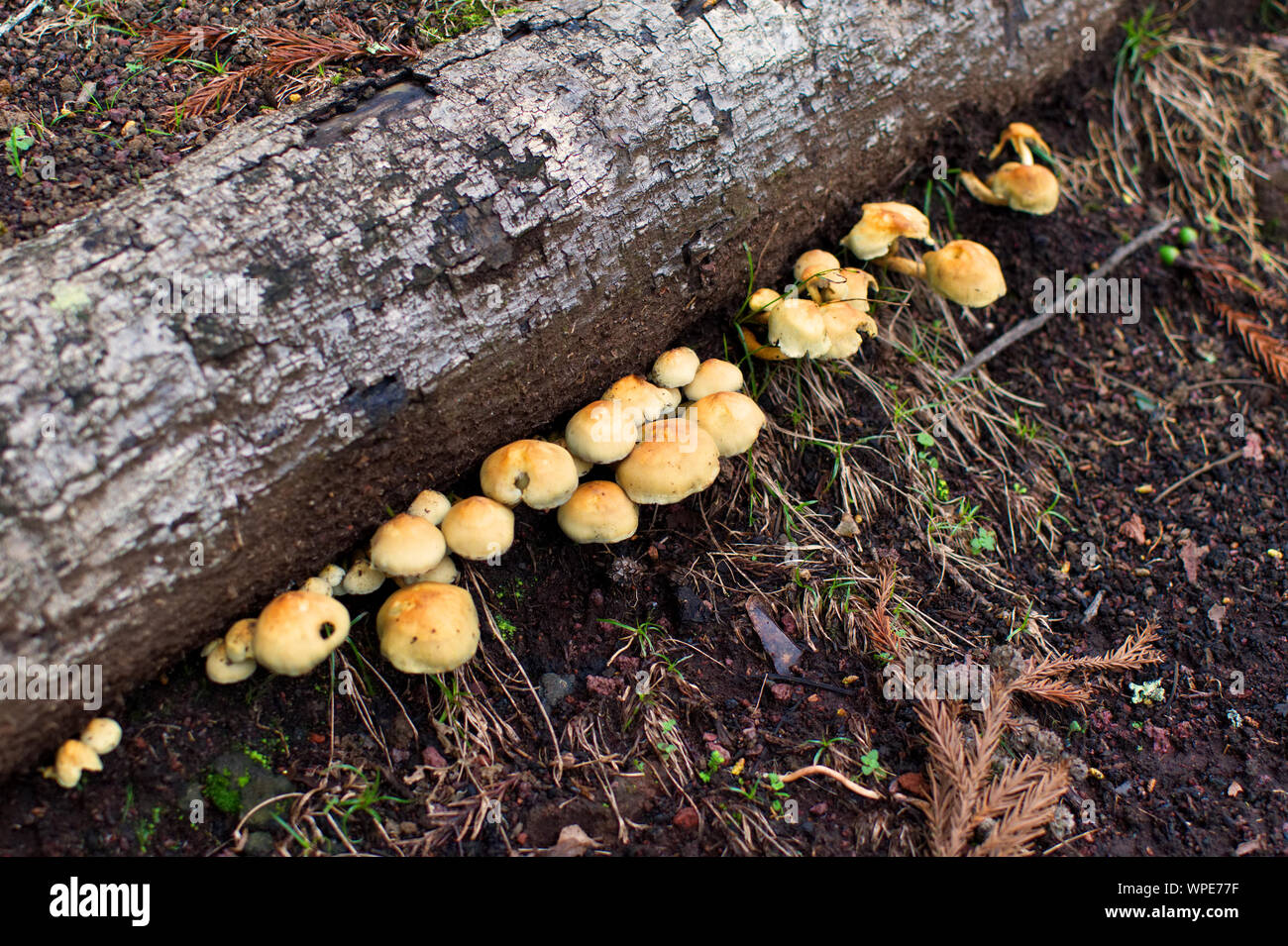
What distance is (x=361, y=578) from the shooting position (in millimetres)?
3238

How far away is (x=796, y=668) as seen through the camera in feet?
11.5

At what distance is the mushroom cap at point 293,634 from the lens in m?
2.87

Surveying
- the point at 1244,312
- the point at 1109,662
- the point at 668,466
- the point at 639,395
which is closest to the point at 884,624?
the point at 1109,662

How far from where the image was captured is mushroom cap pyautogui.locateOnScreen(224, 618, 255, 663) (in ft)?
9.73

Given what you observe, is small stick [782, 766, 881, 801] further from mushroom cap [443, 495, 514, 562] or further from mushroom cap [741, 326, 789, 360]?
mushroom cap [741, 326, 789, 360]

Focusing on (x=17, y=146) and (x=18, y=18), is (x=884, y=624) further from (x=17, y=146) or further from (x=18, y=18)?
(x=18, y=18)

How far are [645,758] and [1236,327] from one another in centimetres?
416

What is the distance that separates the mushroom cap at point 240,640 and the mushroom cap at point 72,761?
485mm

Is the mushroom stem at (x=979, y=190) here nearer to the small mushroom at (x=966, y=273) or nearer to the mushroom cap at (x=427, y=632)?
the small mushroom at (x=966, y=273)

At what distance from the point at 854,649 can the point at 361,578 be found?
191 centimetres

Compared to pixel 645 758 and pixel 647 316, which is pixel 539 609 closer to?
pixel 645 758

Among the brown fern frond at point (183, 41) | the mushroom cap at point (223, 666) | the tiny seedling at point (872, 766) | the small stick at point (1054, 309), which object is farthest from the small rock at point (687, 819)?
the brown fern frond at point (183, 41)

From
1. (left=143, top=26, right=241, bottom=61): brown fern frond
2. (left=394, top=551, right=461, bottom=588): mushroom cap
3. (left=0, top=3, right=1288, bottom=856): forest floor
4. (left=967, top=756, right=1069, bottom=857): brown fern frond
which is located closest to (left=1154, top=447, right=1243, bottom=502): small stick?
(left=0, top=3, right=1288, bottom=856): forest floor

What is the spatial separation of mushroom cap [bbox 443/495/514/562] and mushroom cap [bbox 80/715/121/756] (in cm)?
120
